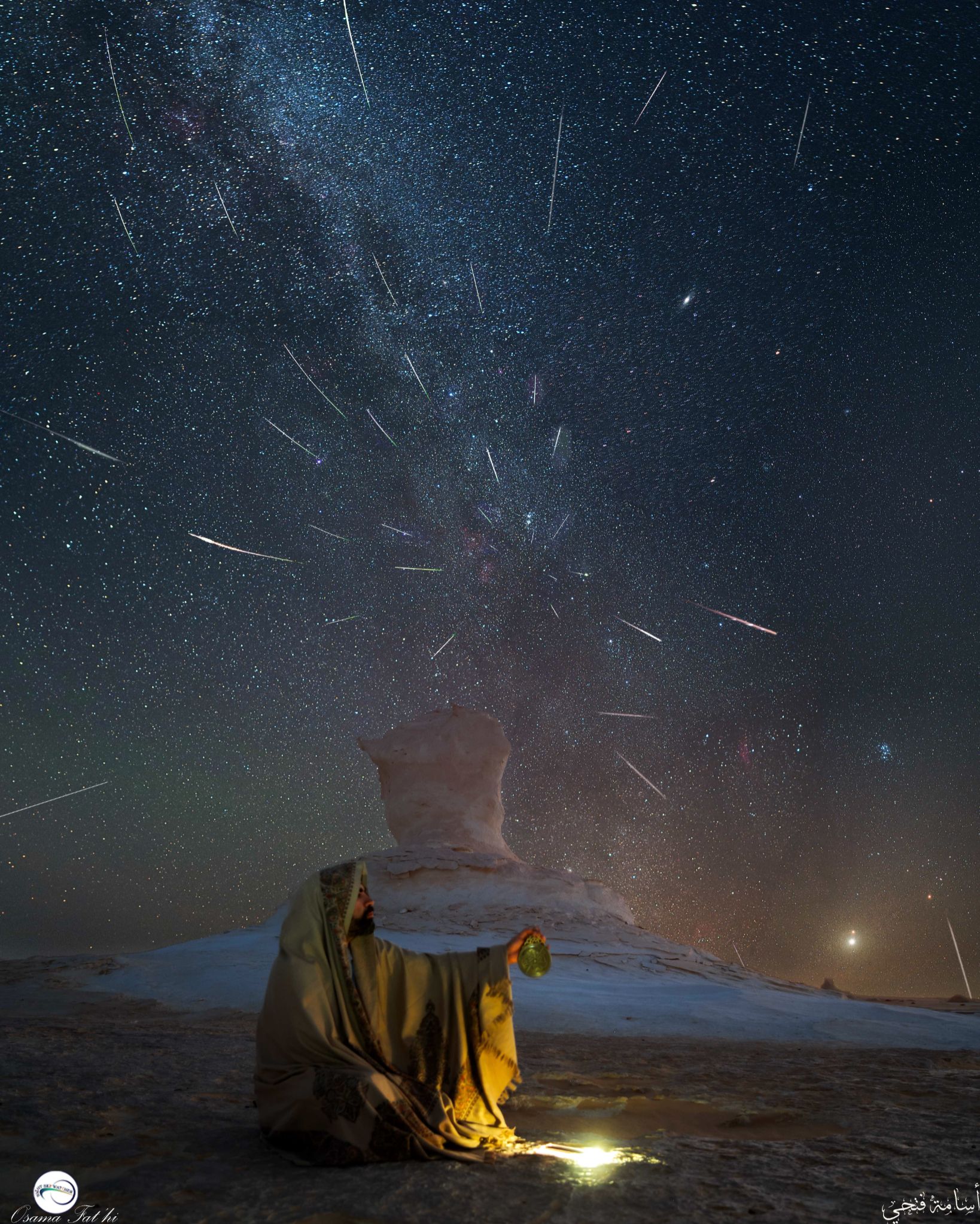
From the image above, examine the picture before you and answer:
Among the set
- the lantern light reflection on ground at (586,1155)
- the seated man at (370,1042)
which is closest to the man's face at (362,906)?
the seated man at (370,1042)

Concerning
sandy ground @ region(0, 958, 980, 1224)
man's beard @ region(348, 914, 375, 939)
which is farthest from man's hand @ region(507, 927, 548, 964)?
sandy ground @ region(0, 958, 980, 1224)

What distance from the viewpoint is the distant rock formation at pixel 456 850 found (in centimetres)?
1881

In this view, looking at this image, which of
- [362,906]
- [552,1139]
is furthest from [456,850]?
[362,906]

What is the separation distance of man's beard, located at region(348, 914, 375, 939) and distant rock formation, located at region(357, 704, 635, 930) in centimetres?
1372

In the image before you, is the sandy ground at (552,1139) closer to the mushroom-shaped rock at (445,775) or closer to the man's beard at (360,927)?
the man's beard at (360,927)

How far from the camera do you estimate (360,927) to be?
4.46 meters

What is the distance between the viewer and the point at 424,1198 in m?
3.08

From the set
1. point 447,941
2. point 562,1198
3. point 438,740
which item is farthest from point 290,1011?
point 438,740

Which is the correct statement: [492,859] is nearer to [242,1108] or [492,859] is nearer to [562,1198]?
[242,1108]

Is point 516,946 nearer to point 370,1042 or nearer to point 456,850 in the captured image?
point 370,1042

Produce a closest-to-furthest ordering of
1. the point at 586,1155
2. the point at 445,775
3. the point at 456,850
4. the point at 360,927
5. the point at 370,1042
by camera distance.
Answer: the point at 586,1155 < the point at 370,1042 < the point at 360,927 < the point at 456,850 < the point at 445,775

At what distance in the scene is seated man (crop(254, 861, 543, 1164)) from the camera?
369cm

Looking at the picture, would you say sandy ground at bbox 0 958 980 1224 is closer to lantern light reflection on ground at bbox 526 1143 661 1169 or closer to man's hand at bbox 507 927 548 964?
lantern light reflection on ground at bbox 526 1143 661 1169

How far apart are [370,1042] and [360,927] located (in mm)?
595
